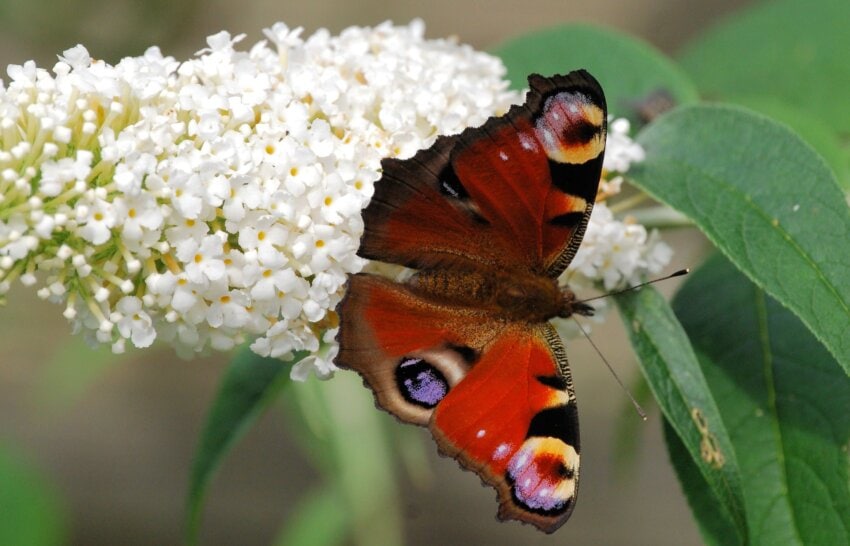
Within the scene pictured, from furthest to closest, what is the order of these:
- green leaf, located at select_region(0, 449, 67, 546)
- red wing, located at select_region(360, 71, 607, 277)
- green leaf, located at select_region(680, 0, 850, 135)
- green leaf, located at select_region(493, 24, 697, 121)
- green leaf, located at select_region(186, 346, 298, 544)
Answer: green leaf, located at select_region(0, 449, 67, 546) < green leaf, located at select_region(680, 0, 850, 135) < green leaf, located at select_region(493, 24, 697, 121) < green leaf, located at select_region(186, 346, 298, 544) < red wing, located at select_region(360, 71, 607, 277)

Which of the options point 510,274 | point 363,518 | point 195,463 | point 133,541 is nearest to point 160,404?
point 133,541

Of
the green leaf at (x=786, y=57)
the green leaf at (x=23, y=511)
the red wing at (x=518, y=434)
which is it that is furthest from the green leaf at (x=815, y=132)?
the green leaf at (x=23, y=511)

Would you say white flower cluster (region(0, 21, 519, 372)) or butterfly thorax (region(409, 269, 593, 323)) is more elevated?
white flower cluster (region(0, 21, 519, 372))

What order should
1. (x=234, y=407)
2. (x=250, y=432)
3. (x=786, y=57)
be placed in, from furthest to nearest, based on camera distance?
(x=250, y=432), (x=786, y=57), (x=234, y=407)

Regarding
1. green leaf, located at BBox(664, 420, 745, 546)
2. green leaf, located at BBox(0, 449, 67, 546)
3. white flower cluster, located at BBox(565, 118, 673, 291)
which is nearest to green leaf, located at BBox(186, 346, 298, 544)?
white flower cluster, located at BBox(565, 118, 673, 291)

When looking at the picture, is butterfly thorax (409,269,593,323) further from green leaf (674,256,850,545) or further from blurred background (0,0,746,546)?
blurred background (0,0,746,546)

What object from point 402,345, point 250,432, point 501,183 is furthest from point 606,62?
point 250,432

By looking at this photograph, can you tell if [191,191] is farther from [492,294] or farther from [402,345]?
[492,294]
